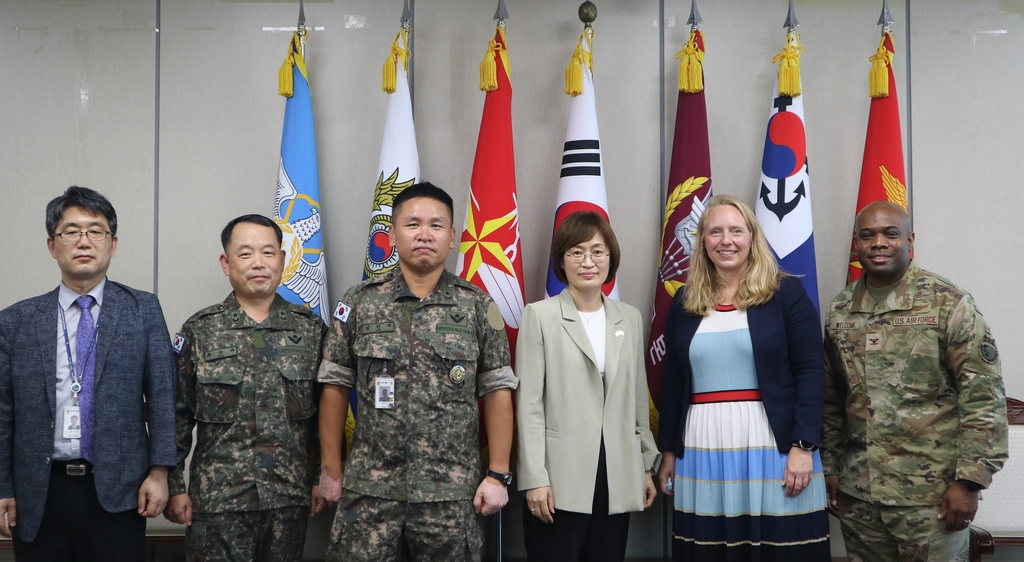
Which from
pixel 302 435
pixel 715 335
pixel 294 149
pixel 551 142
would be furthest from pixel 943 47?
pixel 302 435

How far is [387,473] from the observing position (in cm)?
227

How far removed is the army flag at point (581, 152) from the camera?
321 cm

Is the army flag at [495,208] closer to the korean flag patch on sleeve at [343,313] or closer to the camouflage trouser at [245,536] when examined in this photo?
the korean flag patch on sleeve at [343,313]

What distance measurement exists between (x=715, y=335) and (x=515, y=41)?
74.4 inches

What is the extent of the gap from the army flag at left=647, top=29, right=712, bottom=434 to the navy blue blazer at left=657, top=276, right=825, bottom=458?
639 mm

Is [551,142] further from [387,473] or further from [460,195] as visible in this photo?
[387,473]

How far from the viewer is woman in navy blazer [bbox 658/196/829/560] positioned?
90.9 inches

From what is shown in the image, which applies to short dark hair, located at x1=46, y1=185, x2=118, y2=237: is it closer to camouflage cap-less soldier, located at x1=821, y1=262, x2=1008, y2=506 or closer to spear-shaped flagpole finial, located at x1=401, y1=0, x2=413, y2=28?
spear-shaped flagpole finial, located at x1=401, y1=0, x2=413, y2=28

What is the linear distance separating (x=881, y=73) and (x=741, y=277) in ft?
4.75


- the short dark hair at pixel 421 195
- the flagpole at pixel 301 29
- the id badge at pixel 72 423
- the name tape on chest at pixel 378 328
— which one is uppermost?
the flagpole at pixel 301 29

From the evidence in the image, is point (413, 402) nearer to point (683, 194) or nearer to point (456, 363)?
point (456, 363)

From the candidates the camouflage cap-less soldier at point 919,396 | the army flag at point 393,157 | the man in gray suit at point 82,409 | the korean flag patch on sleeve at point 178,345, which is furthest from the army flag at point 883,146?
the man in gray suit at point 82,409

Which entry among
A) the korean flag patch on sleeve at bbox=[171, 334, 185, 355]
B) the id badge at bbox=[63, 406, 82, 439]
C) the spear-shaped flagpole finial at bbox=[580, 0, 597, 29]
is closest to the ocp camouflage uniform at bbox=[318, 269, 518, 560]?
the korean flag patch on sleeve at bbox=[171, 334, 185, 355]

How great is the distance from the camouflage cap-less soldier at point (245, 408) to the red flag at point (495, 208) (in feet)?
2.90
